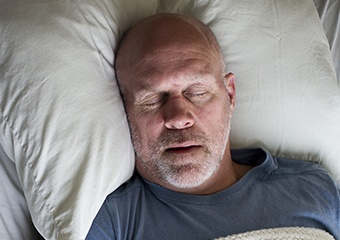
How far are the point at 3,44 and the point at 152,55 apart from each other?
1.07 feet

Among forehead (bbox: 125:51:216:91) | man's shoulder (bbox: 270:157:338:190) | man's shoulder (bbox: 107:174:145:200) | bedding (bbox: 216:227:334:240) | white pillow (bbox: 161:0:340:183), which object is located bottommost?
man's shoulder (bbox: 270:157:338:190)

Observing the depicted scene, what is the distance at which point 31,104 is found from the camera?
111 centimetres

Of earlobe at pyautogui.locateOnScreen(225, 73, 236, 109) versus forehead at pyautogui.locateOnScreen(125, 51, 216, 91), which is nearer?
forehead at pyautogui.locateOnScreen(125, 51, 216, 91)

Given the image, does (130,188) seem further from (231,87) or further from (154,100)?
(231,87)

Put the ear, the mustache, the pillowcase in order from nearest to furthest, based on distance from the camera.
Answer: the pillowcase
the mustache
the ear

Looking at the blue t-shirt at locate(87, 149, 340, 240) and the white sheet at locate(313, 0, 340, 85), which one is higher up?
the white sheet at locate(313, 0, 340, 85)

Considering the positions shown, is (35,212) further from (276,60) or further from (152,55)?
(276,60)

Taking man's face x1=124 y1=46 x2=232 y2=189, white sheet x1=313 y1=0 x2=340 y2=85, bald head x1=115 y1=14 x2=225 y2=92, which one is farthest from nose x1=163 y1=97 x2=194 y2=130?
white sheet x1=313 y1=0 x2=340 y2=85

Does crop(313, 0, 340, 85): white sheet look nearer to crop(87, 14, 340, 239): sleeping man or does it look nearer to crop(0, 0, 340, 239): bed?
crop(0, 0, 340, 239): bed

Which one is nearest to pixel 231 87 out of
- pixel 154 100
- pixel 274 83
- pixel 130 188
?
pixel 274 83

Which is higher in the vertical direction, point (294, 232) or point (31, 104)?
point (31, 104)

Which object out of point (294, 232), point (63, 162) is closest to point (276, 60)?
point (294, 232)

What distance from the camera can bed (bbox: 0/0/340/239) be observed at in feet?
3.61

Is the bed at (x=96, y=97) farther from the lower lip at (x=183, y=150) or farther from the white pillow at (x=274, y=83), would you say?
the lower lip at (x=183, y=150)
